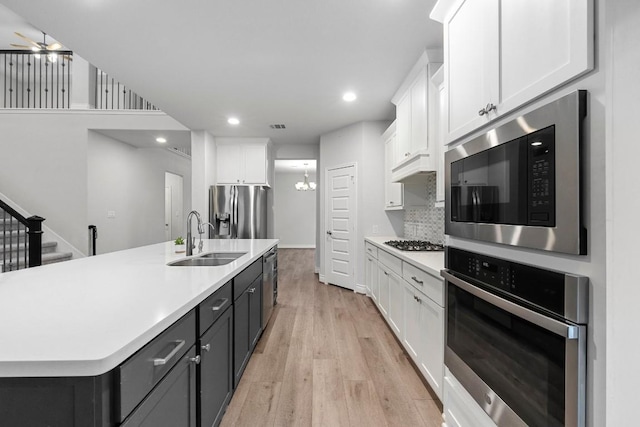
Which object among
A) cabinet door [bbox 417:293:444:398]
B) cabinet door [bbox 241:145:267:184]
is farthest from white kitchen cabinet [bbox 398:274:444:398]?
cabinet door [bbox 241:145:267:184]

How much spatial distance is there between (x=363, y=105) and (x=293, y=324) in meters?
2.94

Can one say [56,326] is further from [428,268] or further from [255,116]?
[255,116]

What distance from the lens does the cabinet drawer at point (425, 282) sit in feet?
5.78

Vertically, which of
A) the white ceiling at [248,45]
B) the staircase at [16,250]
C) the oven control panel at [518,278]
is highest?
the white ceiling at [248,45]

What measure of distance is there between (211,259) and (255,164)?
131 inches

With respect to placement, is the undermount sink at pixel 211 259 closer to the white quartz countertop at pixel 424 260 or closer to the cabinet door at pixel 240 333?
the cabinet door at pixel 240 333

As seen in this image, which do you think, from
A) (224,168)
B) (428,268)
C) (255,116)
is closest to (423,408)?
(428,268)

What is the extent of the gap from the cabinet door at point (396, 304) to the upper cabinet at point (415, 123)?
3.44ft

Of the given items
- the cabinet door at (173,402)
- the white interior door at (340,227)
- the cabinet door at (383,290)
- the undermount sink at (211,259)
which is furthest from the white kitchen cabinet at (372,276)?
the cabinet door at (173,402)

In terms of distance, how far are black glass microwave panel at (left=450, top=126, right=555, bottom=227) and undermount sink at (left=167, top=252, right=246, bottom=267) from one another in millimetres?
1943

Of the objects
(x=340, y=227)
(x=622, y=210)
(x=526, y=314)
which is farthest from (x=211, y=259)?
(x=340, y=227)

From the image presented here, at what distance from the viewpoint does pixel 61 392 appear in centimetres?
71

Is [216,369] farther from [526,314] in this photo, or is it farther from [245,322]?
[526,314]

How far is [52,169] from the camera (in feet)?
16.9
